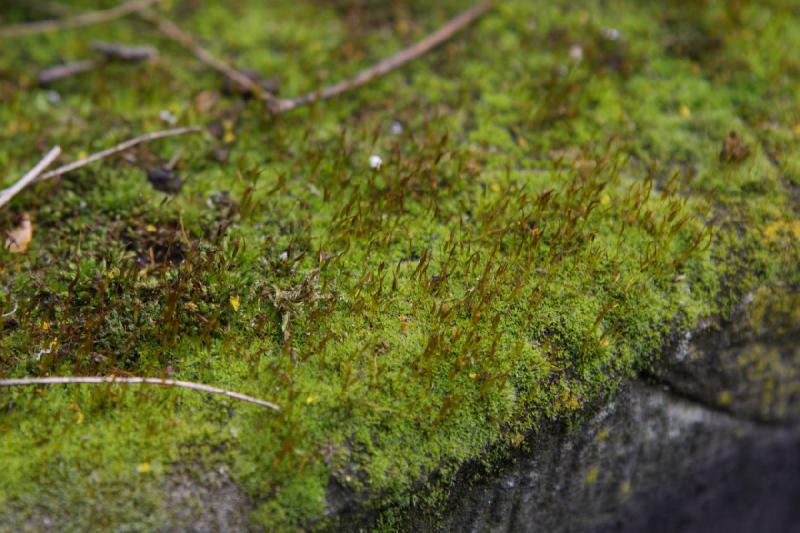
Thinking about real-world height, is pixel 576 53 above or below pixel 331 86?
above

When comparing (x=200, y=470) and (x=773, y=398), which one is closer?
(x=200, y=470)

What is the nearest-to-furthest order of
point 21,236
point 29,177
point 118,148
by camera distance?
1. point 21,236
2. point 29,177
3. point 118,148

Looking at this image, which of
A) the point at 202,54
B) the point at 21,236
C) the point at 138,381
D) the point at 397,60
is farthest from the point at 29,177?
the point at 397,60

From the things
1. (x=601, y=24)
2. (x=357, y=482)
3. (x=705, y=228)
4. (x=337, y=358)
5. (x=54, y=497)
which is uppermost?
(x=601, y=24)

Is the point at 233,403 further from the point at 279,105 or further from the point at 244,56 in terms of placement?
the point at 244,56

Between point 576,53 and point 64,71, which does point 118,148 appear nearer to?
point 64,71

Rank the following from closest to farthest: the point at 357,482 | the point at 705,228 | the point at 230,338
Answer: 1. the point at 357,482
2. the point at 230,338
3. the point at 705,228

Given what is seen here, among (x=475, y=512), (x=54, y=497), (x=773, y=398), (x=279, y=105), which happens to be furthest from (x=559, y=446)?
(x=279, y=105)
